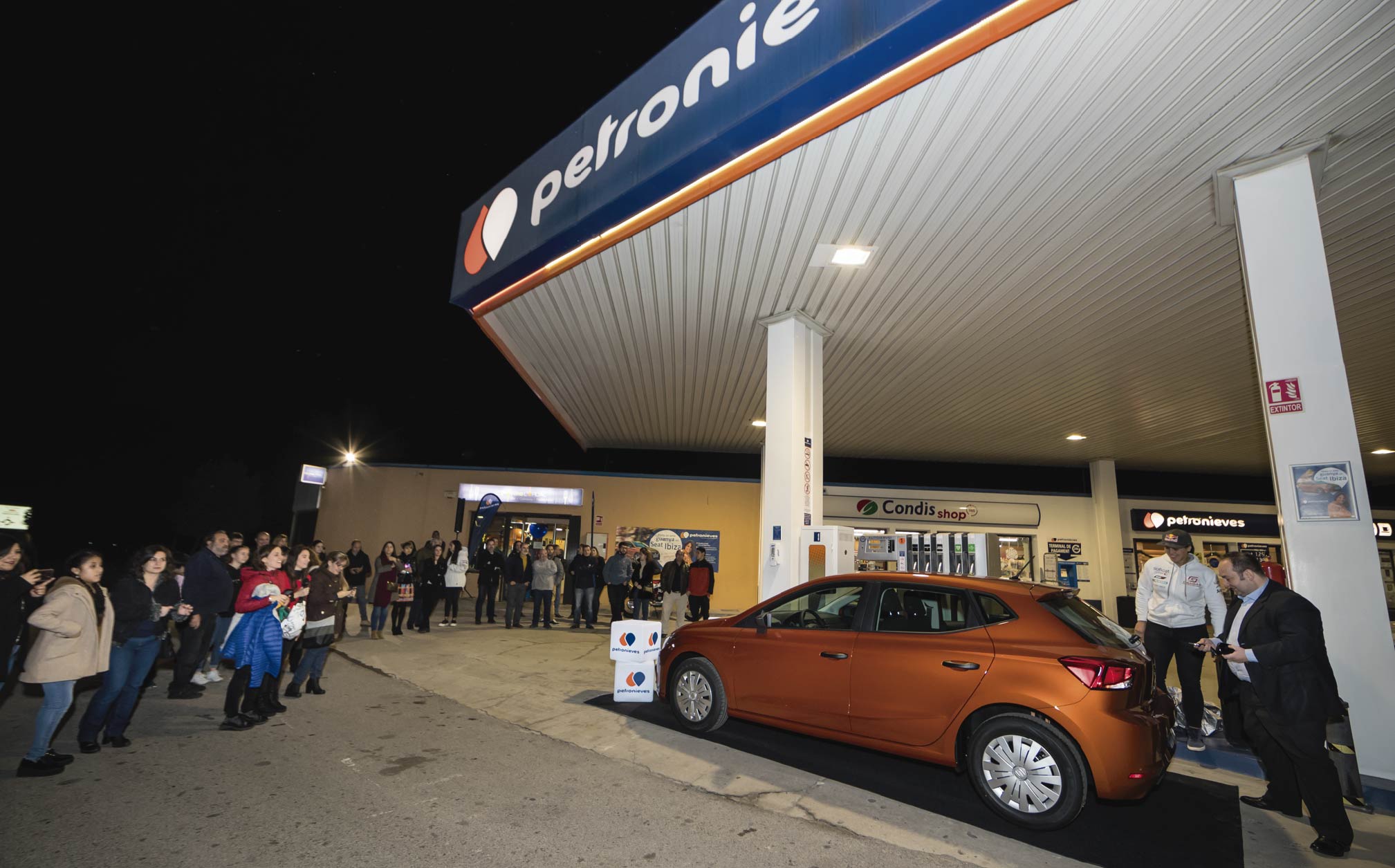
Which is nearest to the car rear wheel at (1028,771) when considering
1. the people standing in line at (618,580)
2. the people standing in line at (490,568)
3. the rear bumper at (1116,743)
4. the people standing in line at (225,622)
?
the rear bumper at (1116,743)

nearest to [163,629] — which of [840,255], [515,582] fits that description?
[515,582]

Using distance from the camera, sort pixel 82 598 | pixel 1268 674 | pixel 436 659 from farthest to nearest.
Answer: pixel 436 659 → pixel 82 598 → pixel 1268 674

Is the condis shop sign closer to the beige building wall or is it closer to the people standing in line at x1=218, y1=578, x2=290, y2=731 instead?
the people standing in line at x1=218, y1=578, x2=290, y2=731

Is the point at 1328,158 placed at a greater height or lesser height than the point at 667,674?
greater

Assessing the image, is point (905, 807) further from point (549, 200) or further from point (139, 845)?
point (549, 200)

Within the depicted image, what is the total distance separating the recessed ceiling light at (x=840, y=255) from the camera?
6.59m

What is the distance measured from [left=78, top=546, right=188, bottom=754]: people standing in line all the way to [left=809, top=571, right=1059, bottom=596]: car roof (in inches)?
213

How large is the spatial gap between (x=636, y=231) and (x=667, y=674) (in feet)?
14.9

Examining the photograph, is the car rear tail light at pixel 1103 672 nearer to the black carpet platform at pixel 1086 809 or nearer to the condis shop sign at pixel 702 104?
the black carpet platform at pixel 1086 809

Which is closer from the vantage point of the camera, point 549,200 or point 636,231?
point 636,231

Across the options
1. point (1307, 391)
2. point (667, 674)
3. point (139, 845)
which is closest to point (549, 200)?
point (667, 674)

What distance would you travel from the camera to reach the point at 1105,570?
1822 cm

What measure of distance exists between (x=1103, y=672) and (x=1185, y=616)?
10.2 feet

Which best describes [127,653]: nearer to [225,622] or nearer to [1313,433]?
[225,622]
